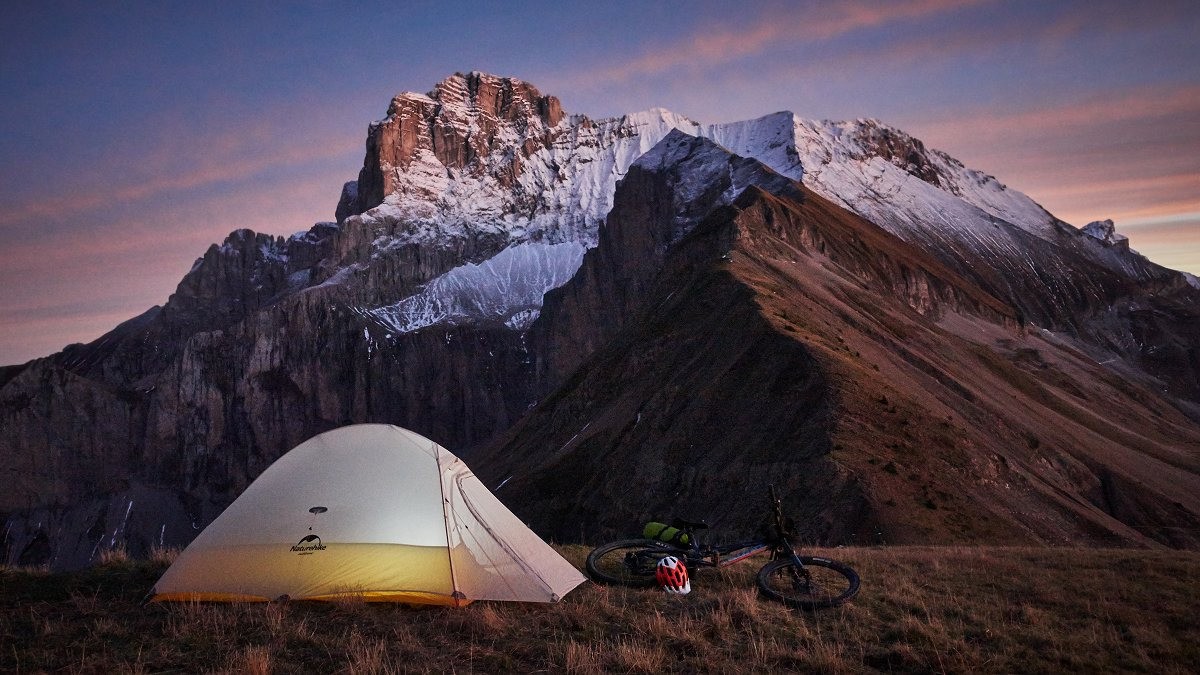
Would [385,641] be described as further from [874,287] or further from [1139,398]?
[1139,398]

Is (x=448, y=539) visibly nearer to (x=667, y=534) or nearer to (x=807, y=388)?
(x=667, y=534)

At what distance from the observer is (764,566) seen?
12.7 meters

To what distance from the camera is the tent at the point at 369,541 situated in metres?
11.8

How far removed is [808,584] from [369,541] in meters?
6.44

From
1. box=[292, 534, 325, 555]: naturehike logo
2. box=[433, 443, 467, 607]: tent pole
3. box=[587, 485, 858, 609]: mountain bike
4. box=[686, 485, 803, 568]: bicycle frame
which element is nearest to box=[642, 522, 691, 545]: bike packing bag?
box=[587, 485, 858, 609]: mountain bike

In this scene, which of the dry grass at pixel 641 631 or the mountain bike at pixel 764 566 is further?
the mountain bike at pixel 764 566

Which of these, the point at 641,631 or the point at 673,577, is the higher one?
the point at 673,577

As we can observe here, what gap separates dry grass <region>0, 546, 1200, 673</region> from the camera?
9.10 metres

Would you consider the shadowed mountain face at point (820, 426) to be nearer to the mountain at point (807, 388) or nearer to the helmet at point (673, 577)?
the mountain at point (807, 388)

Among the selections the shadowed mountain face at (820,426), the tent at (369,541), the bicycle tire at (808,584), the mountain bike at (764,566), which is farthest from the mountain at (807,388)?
the tent at (369,541)

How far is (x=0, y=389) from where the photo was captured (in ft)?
631

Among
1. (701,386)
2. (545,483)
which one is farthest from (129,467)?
(701,386)

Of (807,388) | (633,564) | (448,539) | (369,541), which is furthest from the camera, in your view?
(807,388)

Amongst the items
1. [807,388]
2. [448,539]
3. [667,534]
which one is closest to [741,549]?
[667,534]
